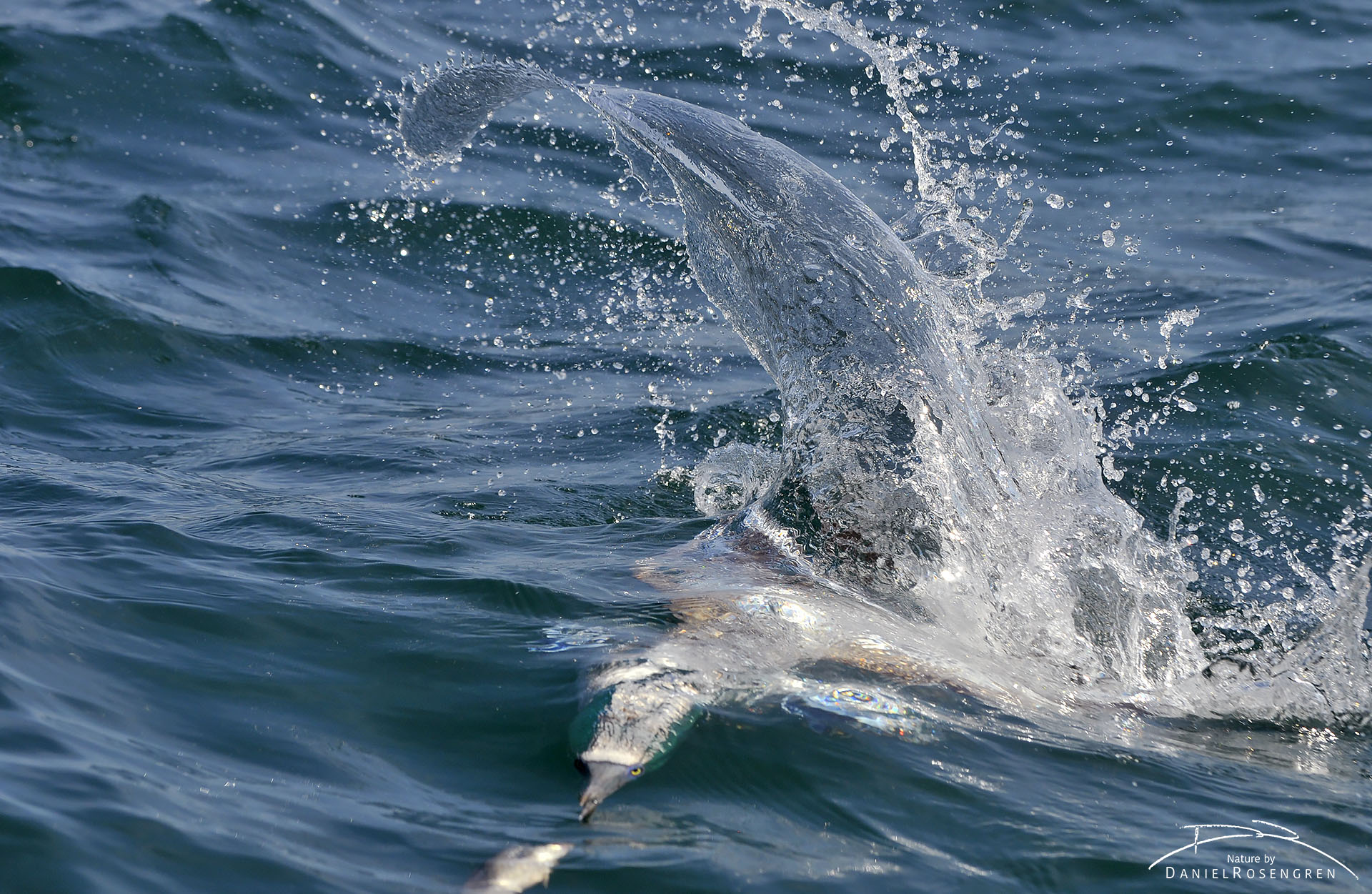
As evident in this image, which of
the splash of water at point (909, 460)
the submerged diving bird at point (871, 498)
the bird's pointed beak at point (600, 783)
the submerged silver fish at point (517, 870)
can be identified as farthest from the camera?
the splash of water at point (909, 460)

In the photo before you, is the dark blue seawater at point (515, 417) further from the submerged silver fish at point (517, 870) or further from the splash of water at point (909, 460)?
the splash of water at point (909, 460)

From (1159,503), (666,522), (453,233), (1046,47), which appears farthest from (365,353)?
(1046,47)

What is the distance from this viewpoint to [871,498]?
4.30 m

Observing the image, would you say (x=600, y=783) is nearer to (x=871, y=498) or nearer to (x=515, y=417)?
(x=871, y=498)

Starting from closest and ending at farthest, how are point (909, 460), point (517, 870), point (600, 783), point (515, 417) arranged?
1. point (517, 870)
2. point (600, 783)
3. point (909, 460)
4. point (515, 417)

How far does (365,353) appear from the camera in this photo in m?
6.89

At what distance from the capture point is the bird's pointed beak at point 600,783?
277 centimetres
